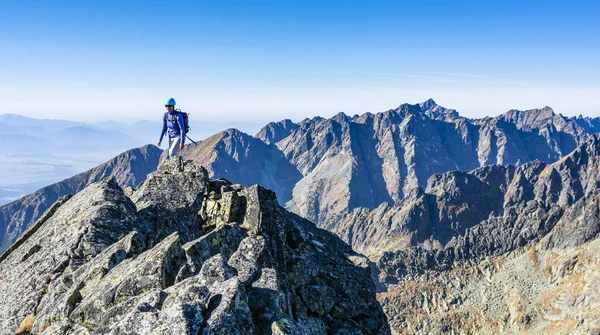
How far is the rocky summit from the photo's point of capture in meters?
13.8

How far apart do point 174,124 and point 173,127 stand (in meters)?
0.34

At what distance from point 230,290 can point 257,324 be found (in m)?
1.50

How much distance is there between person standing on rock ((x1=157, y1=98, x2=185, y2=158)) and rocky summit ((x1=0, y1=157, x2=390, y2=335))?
2.24m

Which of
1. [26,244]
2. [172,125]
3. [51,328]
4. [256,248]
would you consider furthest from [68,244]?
[172,125]

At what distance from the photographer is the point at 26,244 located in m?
26.7

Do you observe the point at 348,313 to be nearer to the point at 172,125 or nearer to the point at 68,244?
the point at 68,244

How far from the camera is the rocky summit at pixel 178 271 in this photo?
1380 centimetres

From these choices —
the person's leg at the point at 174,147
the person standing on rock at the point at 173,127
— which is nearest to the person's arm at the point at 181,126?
the person standing on rock at the point at 173,127

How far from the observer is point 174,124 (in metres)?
35.2

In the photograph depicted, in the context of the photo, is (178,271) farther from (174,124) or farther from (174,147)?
(174,147)

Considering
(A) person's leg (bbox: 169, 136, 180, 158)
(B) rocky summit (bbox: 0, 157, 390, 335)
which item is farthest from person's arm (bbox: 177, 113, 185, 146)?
(B) rocky summit (bbox: 0, 157, 390, 335)

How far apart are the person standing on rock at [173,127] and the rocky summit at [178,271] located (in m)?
2.24

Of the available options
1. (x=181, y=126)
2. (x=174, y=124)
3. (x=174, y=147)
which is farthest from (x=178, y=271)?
(x=174, y=147)

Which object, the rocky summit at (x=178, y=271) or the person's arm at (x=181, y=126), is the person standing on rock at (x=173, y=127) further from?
the rocky summit at (x=178, y=271)
